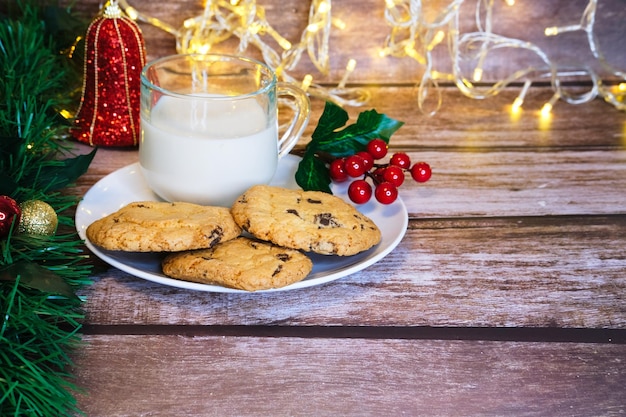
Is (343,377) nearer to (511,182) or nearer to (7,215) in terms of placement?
(7,215)

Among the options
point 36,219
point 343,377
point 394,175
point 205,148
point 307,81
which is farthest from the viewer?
point 307,81

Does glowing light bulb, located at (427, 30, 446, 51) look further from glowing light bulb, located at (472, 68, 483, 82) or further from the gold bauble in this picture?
the gold bauble

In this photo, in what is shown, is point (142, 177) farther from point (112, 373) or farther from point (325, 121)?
point (112, 373)

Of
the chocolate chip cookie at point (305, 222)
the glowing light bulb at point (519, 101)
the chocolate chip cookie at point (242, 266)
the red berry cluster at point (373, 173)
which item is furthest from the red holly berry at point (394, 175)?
the glowing light bulb at point (519, 101)

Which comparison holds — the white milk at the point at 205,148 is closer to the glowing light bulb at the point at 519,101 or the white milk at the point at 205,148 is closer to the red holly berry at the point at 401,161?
the red holly berry at the point at 401,161

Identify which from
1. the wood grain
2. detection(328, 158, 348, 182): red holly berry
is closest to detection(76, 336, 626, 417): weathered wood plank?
detection(328, 158, 348, 182): red holly berry

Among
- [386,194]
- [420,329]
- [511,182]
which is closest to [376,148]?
[386,194]
